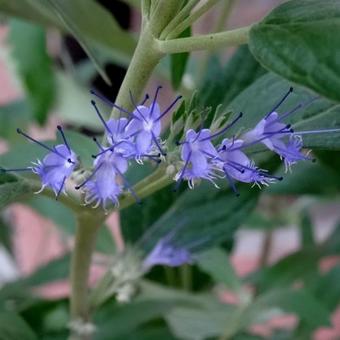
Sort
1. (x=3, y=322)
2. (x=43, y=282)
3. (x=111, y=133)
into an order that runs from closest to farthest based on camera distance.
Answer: (x=111, y=133), (x=3, y=322), (x=43, y=282)

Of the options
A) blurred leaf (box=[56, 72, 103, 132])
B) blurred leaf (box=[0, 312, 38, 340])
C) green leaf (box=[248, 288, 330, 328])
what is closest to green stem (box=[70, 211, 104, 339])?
blurred leaf (box=[0, 312, 38, 340])

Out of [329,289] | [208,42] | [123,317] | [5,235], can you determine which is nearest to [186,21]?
[208,42]

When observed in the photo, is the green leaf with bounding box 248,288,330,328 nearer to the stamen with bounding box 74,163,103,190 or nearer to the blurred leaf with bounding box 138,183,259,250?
the blurred leaf with bounding box 138,183,259,250

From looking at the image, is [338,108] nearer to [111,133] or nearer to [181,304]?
[111,133]

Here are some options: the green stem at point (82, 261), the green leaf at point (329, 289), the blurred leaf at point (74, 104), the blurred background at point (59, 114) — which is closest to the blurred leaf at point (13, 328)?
the green stem at point (82, 261)

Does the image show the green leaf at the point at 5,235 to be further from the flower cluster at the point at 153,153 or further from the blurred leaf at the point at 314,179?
the flower cluster at the point at 153,153

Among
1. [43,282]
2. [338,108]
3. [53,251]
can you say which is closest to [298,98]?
[338,108]

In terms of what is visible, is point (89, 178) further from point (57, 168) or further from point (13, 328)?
point (13, 328)
